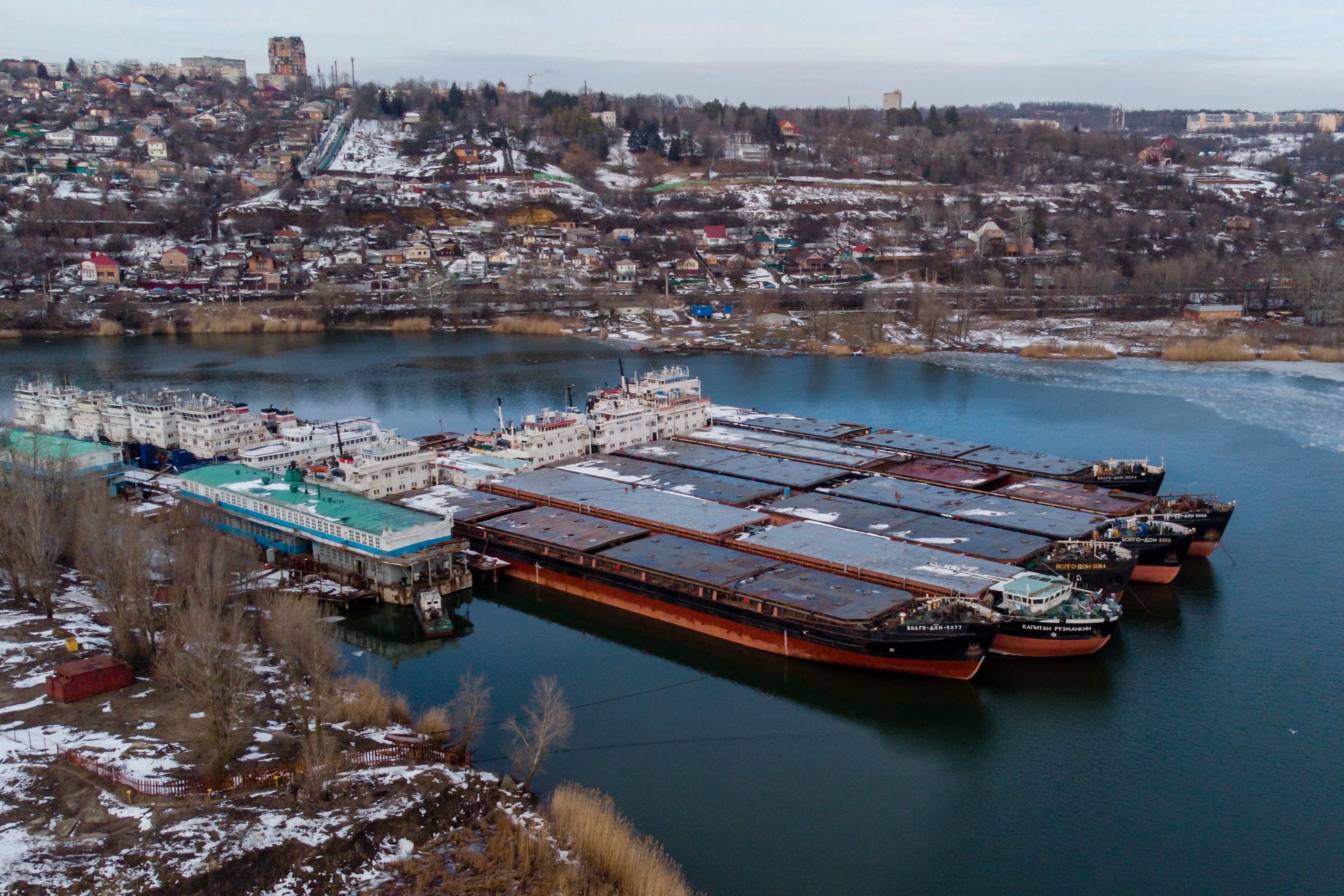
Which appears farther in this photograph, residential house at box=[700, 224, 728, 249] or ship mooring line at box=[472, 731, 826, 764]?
residential house at box=[700, 224, 728, 249]

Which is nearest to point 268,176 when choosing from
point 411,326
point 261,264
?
point 261,264

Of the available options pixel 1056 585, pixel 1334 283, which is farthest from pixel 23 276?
pixel 1334 283

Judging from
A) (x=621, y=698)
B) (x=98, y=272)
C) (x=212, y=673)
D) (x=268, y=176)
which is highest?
(x=268, y=176)

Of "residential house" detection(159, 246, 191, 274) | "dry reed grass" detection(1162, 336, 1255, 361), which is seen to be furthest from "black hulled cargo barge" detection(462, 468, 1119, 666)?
"residential house" detection(159, 246, 191, 274)

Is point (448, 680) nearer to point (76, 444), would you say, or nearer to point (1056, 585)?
point (1056, 585)

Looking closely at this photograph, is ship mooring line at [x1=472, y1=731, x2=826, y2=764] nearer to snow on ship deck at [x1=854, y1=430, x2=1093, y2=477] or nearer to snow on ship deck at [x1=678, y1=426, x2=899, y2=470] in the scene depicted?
snow on ship deck at [x1=678, y1=426, x2=899, y2=470]

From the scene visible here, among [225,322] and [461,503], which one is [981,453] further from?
[225,322]
